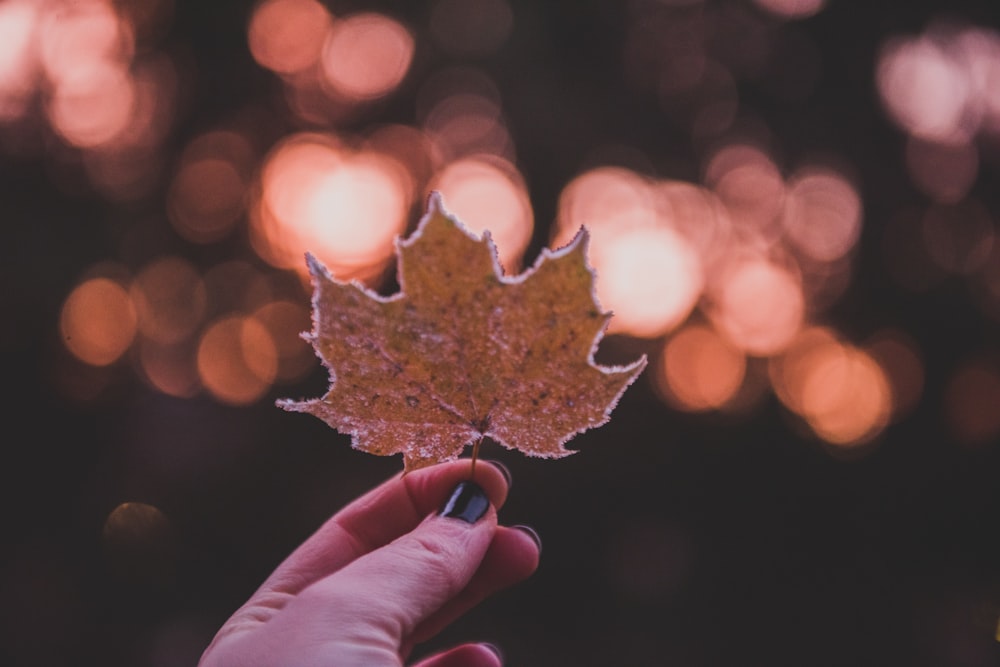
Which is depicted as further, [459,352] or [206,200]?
[206,200]

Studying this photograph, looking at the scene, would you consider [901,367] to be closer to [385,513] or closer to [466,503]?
[385,513]

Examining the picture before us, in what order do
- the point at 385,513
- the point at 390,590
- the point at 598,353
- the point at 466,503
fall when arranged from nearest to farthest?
the point at 390,590 → the point at 466,503 → the point at 385,513 → the point at 598,353

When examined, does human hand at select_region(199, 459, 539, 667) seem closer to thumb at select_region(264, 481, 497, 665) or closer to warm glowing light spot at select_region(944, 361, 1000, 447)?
thumb at select_region(264, 481, 497, 665)

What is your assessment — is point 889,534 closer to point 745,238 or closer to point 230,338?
point 745,238

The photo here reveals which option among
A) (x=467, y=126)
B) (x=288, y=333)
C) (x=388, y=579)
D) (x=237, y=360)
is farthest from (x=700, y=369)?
(x=388, y=579)

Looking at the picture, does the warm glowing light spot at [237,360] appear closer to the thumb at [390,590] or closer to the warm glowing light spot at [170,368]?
the warm glowing light spot at [170,368]

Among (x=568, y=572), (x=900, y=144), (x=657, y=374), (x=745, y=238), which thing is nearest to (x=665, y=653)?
(x=568, y=572)
